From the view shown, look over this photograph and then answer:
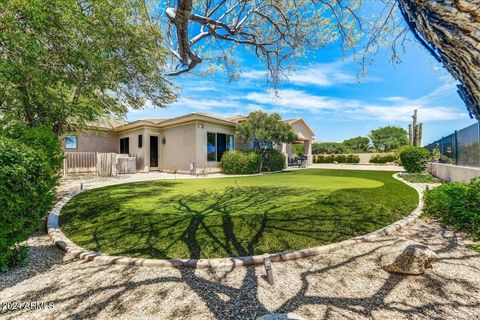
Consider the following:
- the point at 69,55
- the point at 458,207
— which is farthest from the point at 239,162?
the point at 458,207

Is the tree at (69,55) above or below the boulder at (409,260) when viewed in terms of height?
above

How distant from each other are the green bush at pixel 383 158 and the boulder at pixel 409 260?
27857 mm

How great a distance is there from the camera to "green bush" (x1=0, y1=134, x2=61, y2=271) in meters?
3.51

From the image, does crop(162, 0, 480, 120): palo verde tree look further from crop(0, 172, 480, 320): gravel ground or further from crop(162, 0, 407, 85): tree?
crop(0, 172, 480, 320): gravel ground

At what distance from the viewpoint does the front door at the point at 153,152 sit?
19.3 metres

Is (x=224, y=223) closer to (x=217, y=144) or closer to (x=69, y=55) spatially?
(x=69, y=55)

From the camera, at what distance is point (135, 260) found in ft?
13.0

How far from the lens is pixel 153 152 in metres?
19.5

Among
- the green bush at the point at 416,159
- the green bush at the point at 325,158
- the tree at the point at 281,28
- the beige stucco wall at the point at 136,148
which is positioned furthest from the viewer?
the green bush at the point at 325,158

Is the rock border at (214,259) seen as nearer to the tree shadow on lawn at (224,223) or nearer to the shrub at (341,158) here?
the tree shadow on lawn at (224,223)

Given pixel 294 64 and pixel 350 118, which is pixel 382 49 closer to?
pixel 294 64

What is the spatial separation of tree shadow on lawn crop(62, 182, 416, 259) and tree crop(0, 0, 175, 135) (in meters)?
3.26

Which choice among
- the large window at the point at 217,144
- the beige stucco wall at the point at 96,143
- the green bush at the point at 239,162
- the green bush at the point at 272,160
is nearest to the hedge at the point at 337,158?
the green bush at the point at 272,160

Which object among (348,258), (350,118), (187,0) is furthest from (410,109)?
(187,0)
